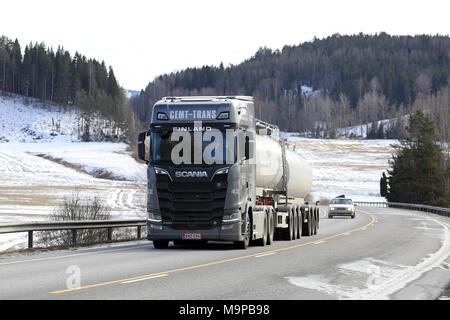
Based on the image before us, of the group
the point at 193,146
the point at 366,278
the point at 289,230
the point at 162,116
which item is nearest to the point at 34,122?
the point at 289,230

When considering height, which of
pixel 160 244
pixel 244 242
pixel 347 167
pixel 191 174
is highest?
pixel 347 167

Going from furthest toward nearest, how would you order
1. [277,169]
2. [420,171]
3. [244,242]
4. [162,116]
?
[420,171]
[277,169]
[244,242]
[162,116]

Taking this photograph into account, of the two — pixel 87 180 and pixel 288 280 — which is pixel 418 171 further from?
pixel 288 280

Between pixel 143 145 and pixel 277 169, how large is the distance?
6630 mm

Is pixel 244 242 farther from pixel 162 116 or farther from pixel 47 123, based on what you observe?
pixel 47 123

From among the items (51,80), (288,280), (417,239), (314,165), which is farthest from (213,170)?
(51,80)

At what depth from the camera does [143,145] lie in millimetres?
19109

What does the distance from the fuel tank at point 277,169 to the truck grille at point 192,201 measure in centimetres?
268

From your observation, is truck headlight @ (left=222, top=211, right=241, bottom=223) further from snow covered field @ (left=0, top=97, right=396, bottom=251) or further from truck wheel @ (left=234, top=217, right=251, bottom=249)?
snow covered field @ (left=0, top=97, right=396, bottom=251)

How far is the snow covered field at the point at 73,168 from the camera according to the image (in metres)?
60.1

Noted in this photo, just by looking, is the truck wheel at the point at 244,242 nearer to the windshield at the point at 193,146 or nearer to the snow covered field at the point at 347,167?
the windshield at the point at 193,146

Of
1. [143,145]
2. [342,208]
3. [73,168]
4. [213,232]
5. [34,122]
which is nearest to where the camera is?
[213,232]

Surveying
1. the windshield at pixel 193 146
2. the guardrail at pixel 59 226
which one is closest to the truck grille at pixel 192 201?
the windshield at pixel 193 146

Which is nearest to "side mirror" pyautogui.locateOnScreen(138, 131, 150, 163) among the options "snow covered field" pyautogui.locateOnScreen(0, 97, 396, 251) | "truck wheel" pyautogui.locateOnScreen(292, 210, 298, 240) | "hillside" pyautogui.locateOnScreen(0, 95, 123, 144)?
"truck wheel" pyautogui.locateOnScreen(292, 210, 298, 240)
